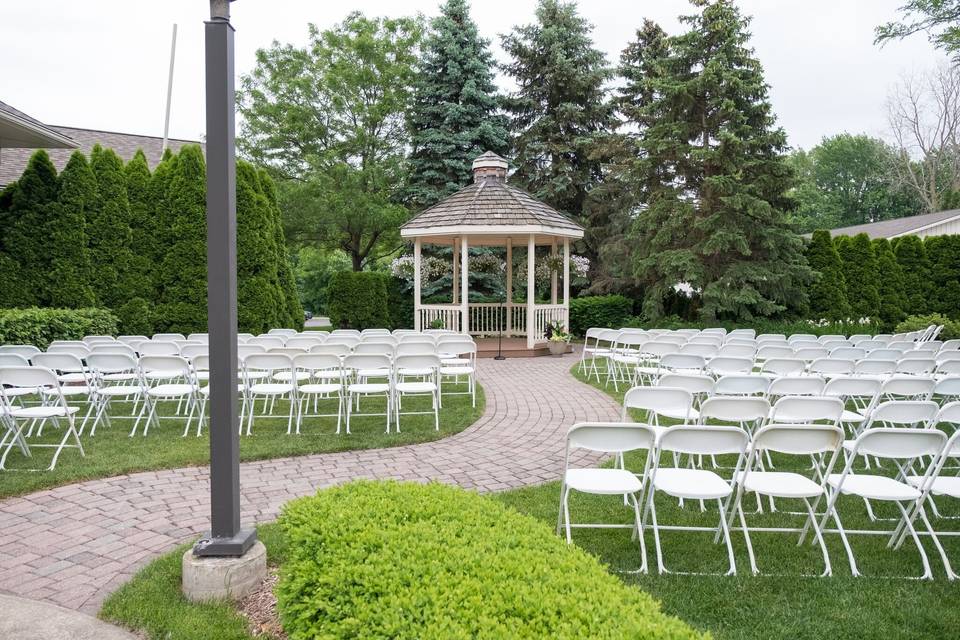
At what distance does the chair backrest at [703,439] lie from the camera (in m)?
3.61

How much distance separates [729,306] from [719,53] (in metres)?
7.01

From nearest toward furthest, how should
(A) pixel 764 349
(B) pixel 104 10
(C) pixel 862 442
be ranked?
1. (B) pixel 104 10
2. (C) pixel 862 442
3. (A) pixel 764 349

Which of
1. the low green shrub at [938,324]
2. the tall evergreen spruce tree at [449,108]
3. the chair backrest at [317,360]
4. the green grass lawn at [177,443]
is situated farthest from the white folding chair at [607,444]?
the tall evergreen spruce tree at [449,108]

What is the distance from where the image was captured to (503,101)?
24.5m

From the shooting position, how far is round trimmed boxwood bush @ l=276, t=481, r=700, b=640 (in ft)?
5.94

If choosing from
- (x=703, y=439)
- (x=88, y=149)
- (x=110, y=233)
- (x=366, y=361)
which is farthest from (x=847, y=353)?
(x=88, y=149)

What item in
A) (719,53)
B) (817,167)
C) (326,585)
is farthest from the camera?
(817,167)

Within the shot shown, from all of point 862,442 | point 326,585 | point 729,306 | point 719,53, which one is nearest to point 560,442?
point 862,442

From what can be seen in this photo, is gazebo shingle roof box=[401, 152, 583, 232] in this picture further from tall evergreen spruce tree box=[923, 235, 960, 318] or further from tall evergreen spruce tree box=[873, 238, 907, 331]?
tall evergreen spruce tree box=[923, 235, 960, 318]

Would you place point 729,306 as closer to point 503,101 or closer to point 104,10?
point 503,101

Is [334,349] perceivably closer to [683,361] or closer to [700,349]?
[683,361]

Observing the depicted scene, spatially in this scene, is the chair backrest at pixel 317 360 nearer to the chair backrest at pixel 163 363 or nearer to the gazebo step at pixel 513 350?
the chair backrest at pixel 163 363

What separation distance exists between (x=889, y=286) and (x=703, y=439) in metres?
18.8

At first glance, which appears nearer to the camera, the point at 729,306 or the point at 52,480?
the point at 52,480
